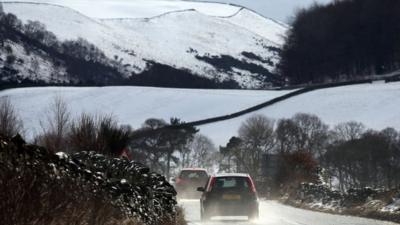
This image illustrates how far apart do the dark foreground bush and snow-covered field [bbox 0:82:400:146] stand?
62650 mm

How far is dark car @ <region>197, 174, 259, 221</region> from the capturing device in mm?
22812

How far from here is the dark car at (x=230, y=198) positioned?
22812mm

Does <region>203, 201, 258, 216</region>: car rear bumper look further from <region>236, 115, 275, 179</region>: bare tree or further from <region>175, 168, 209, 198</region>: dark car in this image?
<region>236, 115, 275, 179</region>: bare tree

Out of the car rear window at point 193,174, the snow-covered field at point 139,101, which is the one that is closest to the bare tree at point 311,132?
the snow-covered field at point 139,101

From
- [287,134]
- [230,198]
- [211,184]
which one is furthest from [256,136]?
[230,198]

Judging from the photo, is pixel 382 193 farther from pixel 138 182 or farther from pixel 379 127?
pixel 379 127

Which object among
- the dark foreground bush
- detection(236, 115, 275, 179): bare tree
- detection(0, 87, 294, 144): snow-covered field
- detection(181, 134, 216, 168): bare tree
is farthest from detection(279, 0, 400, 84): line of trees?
the dark foreground bush

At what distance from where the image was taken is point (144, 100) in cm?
11006

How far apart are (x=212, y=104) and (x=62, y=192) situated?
91.4m

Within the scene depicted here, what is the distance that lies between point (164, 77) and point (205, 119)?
80.2 metres

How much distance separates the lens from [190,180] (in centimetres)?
4025

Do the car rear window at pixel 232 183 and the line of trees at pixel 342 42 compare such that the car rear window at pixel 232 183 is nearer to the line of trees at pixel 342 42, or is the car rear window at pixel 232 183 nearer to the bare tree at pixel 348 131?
the bare tree at pixel 348 131

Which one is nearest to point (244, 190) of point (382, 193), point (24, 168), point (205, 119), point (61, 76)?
point (382, 193)

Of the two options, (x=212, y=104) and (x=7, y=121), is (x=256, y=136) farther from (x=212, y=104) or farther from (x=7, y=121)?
(x=7, y=121)
